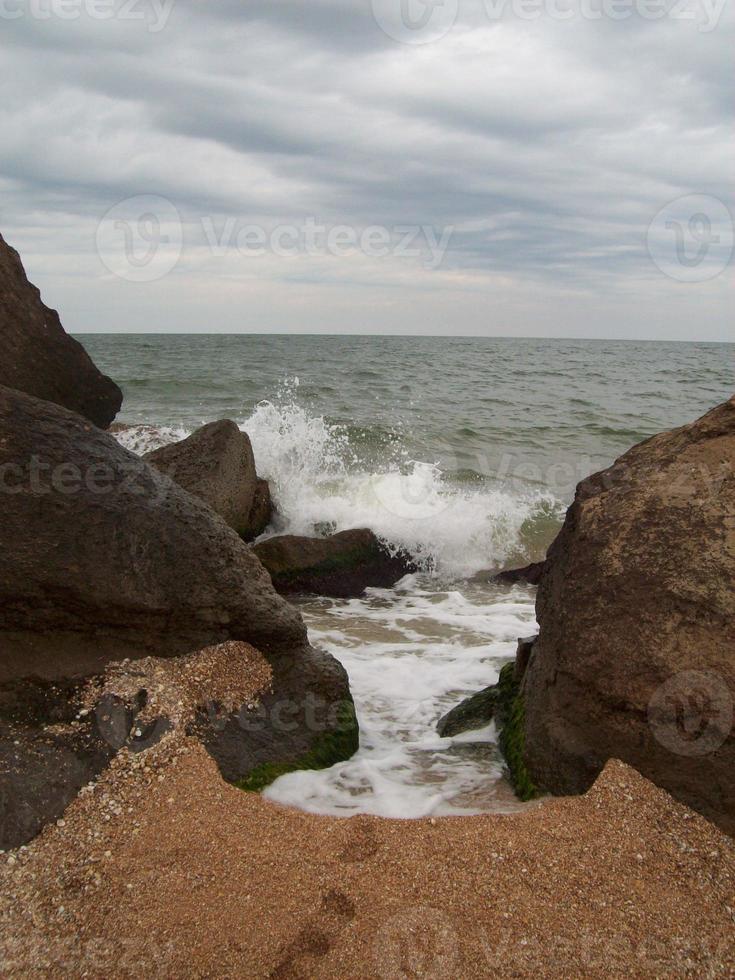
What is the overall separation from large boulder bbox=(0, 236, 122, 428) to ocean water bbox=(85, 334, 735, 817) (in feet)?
7.54

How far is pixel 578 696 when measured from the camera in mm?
3068

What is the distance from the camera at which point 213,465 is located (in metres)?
6.76

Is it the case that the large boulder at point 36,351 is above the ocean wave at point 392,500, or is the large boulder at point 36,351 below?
above

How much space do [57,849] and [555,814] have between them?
5.63 ft

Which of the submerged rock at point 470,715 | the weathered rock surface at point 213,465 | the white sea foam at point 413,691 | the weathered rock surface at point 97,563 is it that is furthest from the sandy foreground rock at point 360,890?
the weathered rock surface at point 213,465

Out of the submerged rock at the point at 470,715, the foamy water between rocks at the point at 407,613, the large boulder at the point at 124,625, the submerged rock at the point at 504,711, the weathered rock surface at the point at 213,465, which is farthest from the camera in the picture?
the weathered rock surface at the point at 213,465

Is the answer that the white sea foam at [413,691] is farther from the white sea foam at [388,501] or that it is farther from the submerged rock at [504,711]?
the white sea foam at [388,501]

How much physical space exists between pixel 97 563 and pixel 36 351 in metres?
1.95

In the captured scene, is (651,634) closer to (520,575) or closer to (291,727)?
(291,727)

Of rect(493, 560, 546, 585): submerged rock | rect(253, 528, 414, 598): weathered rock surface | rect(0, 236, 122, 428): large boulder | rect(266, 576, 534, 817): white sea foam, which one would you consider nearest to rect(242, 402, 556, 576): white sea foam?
rect(493, 560, 546, 585): submerged rock

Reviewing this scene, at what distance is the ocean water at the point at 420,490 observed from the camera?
3.66 m

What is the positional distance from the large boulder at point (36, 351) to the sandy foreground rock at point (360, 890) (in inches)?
102

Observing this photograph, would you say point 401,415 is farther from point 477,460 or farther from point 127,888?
point 127,888

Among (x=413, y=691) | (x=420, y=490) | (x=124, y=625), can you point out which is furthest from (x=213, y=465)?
(x=124, y=625)
